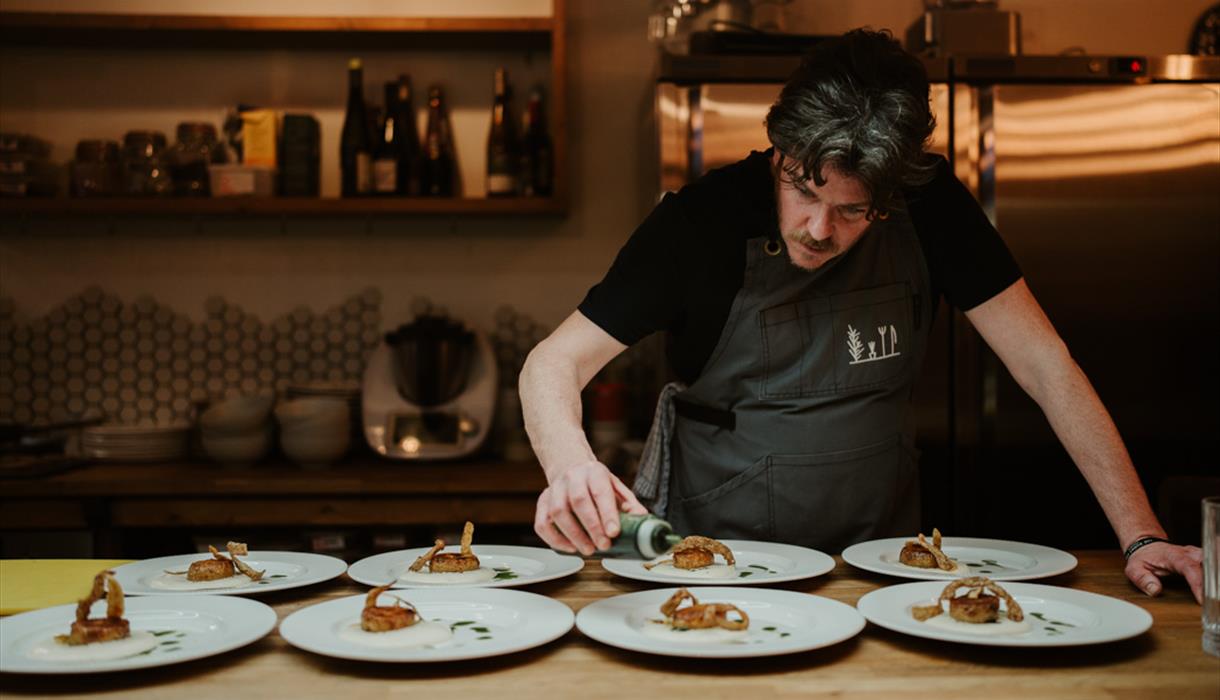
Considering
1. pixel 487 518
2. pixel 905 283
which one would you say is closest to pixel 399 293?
pixel 487 518

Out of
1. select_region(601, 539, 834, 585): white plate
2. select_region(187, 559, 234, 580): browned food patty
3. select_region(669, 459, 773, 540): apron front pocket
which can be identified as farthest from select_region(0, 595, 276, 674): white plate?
select_region(669, 459, 773, 540): apron front pocket

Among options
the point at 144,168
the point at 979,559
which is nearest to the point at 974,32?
the point at 979,559

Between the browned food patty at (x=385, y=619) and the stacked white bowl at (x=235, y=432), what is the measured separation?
6.72 feet

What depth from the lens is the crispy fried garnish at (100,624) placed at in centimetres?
107

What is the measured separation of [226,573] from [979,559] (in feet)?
3.30

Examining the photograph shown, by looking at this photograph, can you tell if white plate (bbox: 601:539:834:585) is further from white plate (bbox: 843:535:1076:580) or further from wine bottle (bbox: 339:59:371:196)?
wine bottle (bbox: 339:59:371:196)

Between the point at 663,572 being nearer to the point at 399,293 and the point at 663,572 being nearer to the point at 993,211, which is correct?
the point at 993,211

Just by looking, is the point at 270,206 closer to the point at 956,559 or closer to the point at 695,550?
the point at 695,550

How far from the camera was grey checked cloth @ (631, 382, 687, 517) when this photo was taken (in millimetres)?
2021

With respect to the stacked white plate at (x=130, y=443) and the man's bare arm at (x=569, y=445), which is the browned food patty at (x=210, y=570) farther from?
the stacked white plate at (x=130, y=443)

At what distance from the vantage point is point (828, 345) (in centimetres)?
183

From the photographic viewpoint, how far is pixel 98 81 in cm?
341

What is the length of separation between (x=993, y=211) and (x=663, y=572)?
1877 mm

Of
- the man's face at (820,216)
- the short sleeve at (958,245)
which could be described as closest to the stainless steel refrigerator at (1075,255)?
the short sleeve at (958,245)
